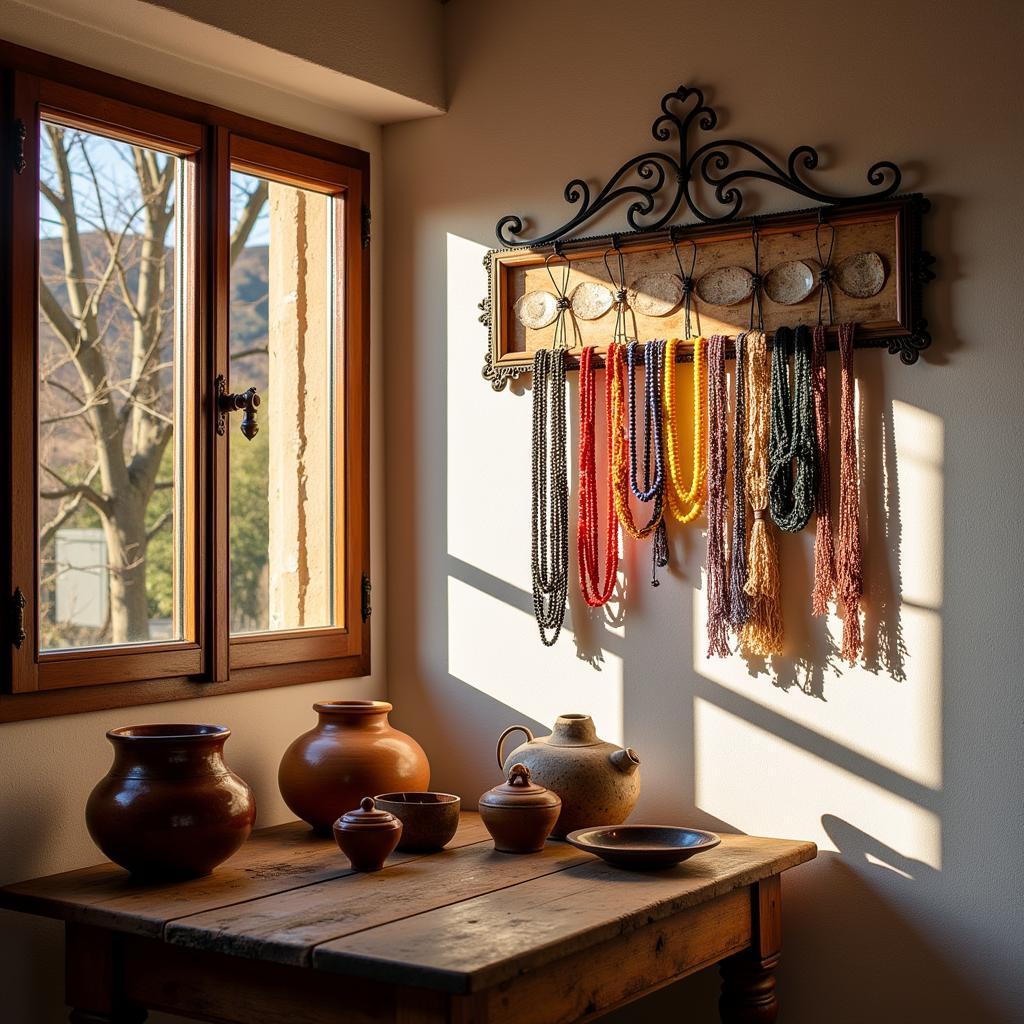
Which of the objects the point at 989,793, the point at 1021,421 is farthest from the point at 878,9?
the point at 989,793

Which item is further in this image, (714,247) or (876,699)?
(714,247)

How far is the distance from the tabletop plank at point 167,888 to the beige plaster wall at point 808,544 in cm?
56

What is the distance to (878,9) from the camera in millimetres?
2664

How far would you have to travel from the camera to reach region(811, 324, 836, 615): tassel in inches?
105

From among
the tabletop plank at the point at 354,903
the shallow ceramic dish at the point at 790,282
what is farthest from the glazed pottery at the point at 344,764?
the shallow ceramic dish at the point at 790,282

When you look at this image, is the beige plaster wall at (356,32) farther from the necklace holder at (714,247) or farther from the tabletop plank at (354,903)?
the tabletop plank at (354,903)

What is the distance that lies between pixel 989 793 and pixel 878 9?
1549mm

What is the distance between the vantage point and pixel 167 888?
2352 millimetres

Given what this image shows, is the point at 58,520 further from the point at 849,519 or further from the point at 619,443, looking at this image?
the point at 849,519

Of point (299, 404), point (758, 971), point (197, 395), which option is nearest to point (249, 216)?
point (299, 404)

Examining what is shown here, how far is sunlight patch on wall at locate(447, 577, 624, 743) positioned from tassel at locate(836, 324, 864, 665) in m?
0.55

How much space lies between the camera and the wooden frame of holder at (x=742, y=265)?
260 cm

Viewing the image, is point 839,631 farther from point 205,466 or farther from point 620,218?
point 205,466

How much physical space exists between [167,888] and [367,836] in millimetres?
359
